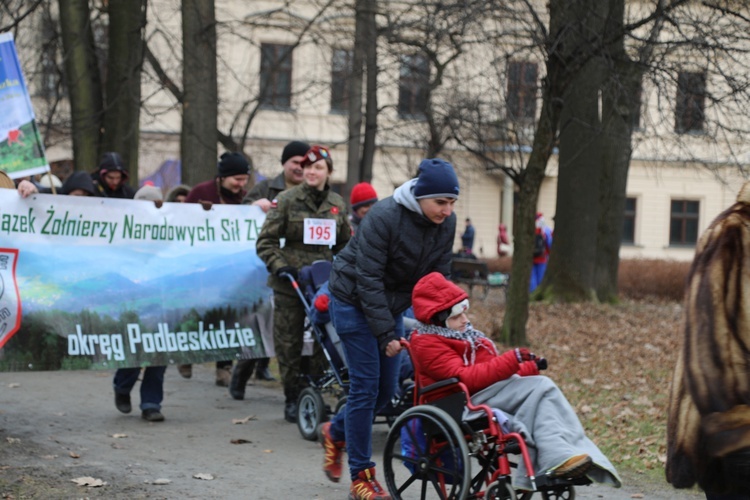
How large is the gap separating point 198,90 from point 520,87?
438 centimetres

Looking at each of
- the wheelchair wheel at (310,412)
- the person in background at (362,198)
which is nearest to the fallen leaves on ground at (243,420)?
the wheelchair wheel at (310,412)

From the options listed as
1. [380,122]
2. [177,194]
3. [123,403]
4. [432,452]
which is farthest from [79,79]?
[432,452]

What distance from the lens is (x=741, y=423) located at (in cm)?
316

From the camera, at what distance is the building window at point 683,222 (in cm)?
4619

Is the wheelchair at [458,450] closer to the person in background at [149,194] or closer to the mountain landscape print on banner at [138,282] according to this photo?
the mountain landscape print on banner at [138,282]

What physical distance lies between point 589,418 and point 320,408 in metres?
2.59

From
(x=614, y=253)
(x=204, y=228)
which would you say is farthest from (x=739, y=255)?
(x=614, y=253)

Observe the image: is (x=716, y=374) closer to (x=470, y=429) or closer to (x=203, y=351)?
(x=470, y=429)

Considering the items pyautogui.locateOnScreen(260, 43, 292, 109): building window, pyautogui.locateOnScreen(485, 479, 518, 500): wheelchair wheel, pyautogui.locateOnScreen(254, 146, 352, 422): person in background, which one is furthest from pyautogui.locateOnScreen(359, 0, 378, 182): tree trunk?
pyautogui.locateOnScreen(485, 479, 518, 500): wheelchair wheel

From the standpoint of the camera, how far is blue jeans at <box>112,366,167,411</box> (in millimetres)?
8953

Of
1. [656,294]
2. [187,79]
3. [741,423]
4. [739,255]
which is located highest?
[187,79]

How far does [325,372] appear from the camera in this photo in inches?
338

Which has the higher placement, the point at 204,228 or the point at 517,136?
the point at 517,136

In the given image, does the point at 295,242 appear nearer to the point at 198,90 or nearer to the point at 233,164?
the point at 233,164
